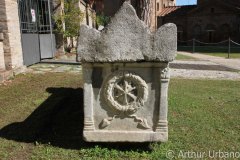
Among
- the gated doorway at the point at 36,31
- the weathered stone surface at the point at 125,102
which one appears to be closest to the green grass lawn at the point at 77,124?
the weathered stone surface at the point at 125,102

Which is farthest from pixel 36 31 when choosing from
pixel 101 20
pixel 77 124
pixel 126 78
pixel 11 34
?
pixel 101 20

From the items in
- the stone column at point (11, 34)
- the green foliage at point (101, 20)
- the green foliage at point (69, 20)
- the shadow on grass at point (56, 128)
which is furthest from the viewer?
the green foliage at point (101, 20)

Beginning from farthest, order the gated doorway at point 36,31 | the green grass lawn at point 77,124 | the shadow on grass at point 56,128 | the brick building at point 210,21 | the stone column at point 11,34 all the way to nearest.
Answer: the brick building at point 210,21
the gated doorway at point 36,31
the stone column at point 11,34
the shadow on grass at point 56,128
the green grass lawn at point 77,124

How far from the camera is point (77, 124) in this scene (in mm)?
4375

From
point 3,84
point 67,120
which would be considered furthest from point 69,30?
point 67,120

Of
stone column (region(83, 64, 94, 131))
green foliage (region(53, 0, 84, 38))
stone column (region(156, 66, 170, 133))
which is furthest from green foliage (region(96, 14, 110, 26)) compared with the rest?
stone column (region(156, 66, 170, 133))

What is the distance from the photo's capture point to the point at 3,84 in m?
6.90

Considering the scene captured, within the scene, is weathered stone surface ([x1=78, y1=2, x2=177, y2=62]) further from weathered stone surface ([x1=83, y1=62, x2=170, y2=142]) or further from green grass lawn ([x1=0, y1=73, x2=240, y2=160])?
green grass lawn ([x1=0, y1=73, x2=240, y2=160])

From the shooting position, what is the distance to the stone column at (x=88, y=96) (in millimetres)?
3264

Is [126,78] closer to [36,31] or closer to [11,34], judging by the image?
[11,34]

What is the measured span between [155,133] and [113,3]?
38.7 meters

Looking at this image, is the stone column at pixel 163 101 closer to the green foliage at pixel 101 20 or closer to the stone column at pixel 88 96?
the stone column at pixel 88 96

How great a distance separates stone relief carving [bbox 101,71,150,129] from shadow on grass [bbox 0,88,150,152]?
50 cm

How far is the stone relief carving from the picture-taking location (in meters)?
3.26
